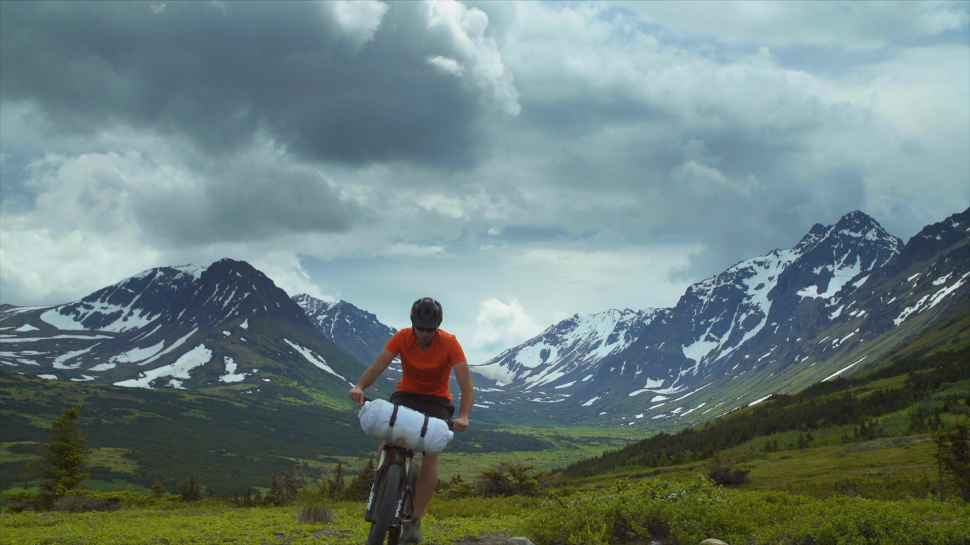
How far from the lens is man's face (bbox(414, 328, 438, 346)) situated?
951 centimetres

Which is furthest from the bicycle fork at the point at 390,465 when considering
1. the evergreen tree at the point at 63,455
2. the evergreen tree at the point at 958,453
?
the evergreen tree at the point at 63,455

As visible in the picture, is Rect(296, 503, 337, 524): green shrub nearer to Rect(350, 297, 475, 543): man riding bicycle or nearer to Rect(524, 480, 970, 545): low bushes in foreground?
Rect(524, 480, 970, 545): low bushes in foreground

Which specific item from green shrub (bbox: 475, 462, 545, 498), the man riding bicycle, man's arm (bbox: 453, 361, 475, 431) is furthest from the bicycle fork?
green shrub (bbox: 475, 462, 545, 498)

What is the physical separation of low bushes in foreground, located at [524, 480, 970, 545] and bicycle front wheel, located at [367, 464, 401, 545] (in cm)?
422

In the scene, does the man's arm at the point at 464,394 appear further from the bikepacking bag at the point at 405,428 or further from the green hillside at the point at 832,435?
the green hillside at the point at 832,435

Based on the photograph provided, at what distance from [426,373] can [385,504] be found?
2.02 m

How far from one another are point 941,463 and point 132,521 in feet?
156

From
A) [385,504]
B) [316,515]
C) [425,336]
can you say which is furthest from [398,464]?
[316,515]

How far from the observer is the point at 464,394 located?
32.3 feet

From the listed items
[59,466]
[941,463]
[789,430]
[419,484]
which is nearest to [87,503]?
[419,484]

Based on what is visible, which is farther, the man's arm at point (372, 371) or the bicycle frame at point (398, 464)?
the man's arm at point (372, 371)

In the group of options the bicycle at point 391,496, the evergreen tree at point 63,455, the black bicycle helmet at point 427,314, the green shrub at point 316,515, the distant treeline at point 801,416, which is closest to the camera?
the bicycle at point 391,496

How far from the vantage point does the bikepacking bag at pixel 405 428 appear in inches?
336

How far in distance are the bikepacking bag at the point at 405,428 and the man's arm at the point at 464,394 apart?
588 millimetres
